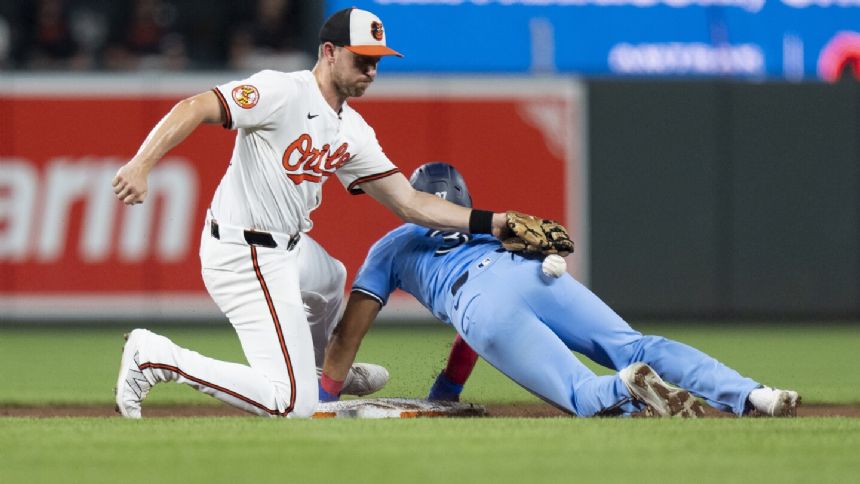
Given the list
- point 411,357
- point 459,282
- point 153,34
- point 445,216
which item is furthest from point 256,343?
point 153,34

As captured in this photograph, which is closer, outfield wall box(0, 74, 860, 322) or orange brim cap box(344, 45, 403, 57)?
orange brim cap box(344, 45, 403, 57)

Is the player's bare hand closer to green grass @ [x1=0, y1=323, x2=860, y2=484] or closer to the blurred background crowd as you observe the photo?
green grass @ [x1=0, y1=323, x2=860, y2=484]

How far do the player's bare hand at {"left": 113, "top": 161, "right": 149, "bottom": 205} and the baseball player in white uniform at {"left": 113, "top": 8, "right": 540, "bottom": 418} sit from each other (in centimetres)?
31

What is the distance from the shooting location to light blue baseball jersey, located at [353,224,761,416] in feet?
16.2

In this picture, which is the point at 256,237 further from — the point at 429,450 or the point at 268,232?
the point at 429,450

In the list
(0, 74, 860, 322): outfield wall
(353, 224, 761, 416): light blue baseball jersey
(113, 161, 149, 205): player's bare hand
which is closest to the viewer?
(113, 161, 149, 205): player's bare hand

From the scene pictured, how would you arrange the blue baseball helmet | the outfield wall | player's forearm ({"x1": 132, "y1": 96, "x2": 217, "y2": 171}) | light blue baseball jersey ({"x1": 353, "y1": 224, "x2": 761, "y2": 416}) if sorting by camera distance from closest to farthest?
player's forearm ({"x1": 132, "y1": 96, "x2": 217, "y2": 171}) → light blue baseball jersey ({"x1": 353, "y1": 224, "x2": 761, "y2": 416}) → the blue baseball helmet → the outfield wall

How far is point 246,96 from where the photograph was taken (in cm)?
507

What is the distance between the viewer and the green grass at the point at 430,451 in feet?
12.1

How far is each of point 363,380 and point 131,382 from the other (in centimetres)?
121

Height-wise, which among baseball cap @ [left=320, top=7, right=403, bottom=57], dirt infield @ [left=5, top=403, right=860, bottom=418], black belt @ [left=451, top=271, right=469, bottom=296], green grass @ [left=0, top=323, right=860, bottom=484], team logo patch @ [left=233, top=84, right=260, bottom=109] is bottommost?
dirt infield @ [left=5, top=403, right=860, bottom=418]

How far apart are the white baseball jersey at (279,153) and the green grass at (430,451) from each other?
2.72ft

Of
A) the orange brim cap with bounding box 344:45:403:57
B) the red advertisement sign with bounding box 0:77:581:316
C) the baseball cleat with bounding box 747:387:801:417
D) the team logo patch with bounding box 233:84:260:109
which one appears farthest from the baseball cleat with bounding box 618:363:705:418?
the red advertisement sign with bounding box 0:77:581:316

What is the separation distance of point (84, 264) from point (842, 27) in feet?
19.4
